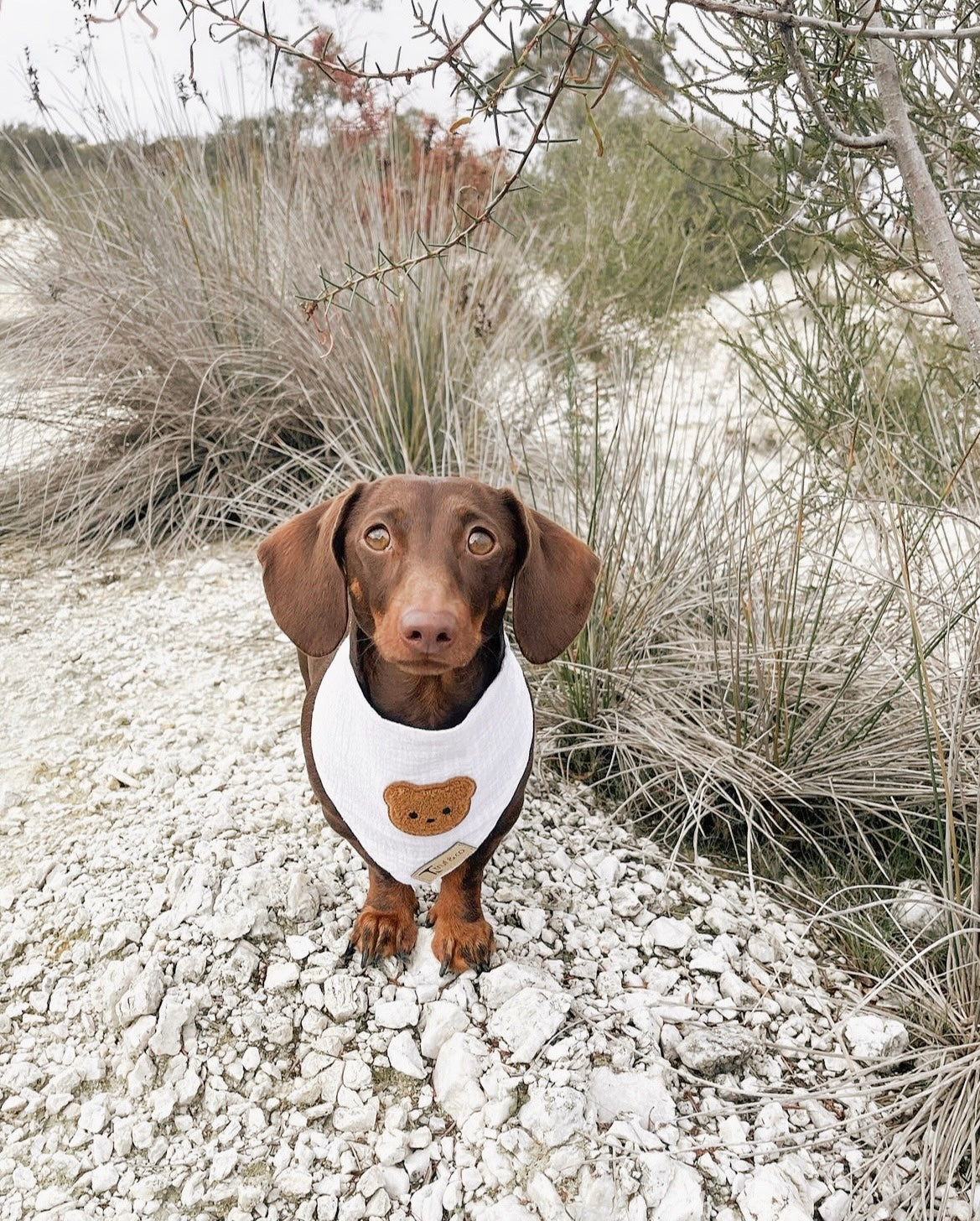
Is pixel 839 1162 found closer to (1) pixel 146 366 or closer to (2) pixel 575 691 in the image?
(2) pixel 575 691

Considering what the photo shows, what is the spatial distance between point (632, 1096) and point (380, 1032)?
458 millimetres

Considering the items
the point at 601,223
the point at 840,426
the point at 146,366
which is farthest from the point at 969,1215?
the point at 601,223

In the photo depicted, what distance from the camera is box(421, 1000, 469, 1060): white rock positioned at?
5.65 feet

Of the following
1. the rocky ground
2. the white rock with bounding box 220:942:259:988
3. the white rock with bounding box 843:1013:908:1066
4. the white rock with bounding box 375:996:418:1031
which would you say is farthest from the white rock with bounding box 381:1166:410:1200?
the white rock with bounding box 843:1013:908:1066

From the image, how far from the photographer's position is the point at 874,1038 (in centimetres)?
170

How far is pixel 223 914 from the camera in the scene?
1.94 meters

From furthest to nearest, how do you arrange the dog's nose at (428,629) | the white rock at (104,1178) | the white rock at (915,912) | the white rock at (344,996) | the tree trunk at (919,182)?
the white rock at (915,912) < the white rock at (344,996) < the white rock at (104,1178) < the tree trunk at (919,182) < the dog's nose at (428,629)

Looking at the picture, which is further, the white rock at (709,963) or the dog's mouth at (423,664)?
the white rock at (709,963)

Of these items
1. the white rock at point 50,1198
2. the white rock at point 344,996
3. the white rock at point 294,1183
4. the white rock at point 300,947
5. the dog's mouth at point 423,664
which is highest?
the dog's mouth at point 423,664

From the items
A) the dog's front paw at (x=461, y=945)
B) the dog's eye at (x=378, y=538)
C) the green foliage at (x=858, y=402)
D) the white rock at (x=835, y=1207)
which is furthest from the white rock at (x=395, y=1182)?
the green foliage at (x=858, y=402)

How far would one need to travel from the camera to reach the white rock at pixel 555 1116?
5.09 feet

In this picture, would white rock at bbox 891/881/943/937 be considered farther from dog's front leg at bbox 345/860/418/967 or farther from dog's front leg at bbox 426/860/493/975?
dog's front leg at bbox 345/860/418/967

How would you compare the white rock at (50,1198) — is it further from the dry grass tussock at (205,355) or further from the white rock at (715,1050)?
the dry grass tussock at (205,355)

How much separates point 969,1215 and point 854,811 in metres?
0.95
